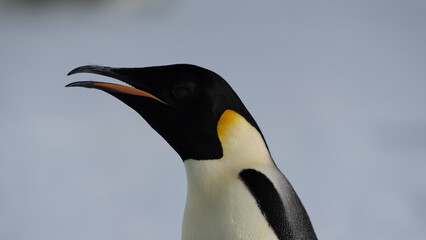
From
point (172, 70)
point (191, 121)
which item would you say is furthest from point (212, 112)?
point (172, 70)

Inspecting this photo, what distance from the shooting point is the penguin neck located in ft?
7.67

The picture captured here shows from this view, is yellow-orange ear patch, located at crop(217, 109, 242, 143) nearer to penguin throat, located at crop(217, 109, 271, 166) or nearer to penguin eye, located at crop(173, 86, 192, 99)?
penguin throat, located at crop(217, 109, 271, 166)

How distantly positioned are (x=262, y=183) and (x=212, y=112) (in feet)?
1.09

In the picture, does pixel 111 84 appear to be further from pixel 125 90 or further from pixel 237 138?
pixel 237 138

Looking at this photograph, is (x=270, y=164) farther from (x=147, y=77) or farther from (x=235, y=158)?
(x=147, y=77)

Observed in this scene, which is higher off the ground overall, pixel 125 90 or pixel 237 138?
pixel 125 90

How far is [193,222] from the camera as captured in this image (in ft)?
7.57

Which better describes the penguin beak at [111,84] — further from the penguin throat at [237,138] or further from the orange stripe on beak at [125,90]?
the penguin throat at [237,138]

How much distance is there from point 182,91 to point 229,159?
0.32 m

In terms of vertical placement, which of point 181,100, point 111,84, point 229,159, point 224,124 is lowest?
point 229,159

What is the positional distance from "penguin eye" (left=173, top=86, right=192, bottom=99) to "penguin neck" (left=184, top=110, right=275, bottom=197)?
0.16m

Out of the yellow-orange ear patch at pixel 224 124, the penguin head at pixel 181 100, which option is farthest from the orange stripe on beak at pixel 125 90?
the yellow-orange ear patch at pixel 224 124

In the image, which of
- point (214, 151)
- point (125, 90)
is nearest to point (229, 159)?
point (214, 151)

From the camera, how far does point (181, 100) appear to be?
2373 mm
